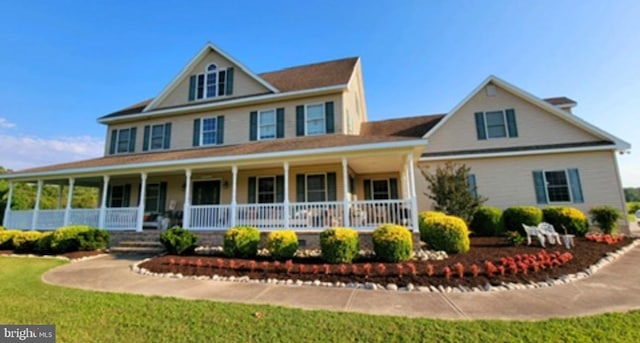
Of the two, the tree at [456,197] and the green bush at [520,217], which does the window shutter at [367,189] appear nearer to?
the tree at [456,197]

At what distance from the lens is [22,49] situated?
14172mm

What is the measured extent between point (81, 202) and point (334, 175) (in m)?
29.5

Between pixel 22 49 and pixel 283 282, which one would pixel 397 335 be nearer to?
pixel 283 282

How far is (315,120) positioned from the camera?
12.7 metres

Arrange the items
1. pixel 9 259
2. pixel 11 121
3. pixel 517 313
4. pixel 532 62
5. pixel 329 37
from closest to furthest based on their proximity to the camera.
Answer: pixel 517 313
pixel 9 259
pixel 532 62
pixel 329 37
pixel 11 121

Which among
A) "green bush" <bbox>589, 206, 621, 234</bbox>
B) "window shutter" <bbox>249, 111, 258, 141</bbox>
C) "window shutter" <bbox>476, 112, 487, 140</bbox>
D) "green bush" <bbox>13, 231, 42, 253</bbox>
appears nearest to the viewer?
"green bush" <bbox>589, 206, 621, 234</bbox>

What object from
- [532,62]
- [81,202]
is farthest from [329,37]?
[81,202]

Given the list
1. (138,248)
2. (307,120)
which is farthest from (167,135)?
(307,120)

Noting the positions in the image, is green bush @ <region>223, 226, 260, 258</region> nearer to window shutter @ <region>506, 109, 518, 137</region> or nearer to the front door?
the front door

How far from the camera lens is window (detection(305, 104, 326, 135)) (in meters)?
12.5

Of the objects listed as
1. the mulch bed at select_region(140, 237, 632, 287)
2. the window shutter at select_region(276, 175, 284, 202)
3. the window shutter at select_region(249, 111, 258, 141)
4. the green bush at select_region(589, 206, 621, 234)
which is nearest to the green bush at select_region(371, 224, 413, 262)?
the mulch bed at select_region(140, 237, 632, 287)

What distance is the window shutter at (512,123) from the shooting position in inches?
516

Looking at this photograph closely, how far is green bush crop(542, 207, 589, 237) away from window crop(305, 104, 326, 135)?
9928mm

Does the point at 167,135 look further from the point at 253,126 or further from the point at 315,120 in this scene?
the point at 315,120
